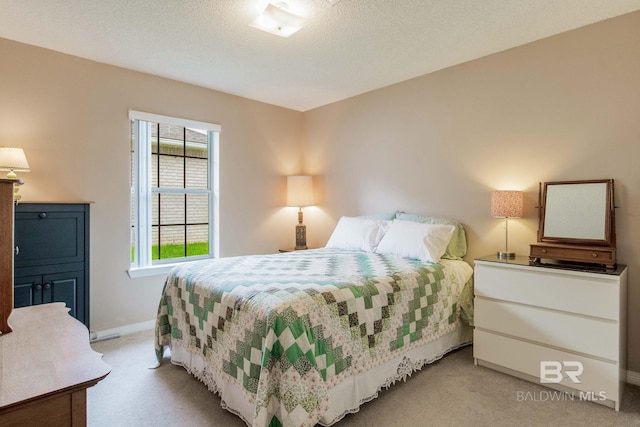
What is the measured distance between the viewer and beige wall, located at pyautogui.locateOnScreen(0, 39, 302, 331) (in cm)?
278

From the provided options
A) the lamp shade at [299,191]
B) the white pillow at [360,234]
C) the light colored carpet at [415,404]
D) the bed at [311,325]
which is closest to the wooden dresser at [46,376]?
the bed at [311,325]

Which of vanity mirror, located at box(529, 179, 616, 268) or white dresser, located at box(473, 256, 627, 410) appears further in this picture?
vanity mirror, located at box(529, 179, 616, 268)

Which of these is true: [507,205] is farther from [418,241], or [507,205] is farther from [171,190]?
[171,190]

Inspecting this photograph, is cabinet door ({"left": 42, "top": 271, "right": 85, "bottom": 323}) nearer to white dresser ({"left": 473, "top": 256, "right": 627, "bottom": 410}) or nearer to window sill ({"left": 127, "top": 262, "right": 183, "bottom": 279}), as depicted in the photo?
window sill ({"left": 127, "top": 262, "right": 183, "bottom": 279})

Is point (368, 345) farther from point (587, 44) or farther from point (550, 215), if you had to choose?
point (587, 44)

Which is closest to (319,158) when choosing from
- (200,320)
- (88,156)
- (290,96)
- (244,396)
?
(290,96)

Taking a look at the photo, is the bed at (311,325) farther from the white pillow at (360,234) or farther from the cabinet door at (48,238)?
the cabinet door at (48,238)

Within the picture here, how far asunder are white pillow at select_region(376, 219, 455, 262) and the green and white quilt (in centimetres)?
13

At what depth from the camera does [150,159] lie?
11.4 feet

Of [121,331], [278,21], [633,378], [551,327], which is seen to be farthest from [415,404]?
[121,331]

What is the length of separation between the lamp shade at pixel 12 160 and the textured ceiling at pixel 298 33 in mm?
903

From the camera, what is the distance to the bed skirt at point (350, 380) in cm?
182

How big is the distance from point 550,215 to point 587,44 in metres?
1.25

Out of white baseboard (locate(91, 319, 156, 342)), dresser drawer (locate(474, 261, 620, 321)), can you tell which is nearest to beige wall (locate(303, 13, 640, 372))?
dresser drawer (locate(474, 261, 620, 321))
